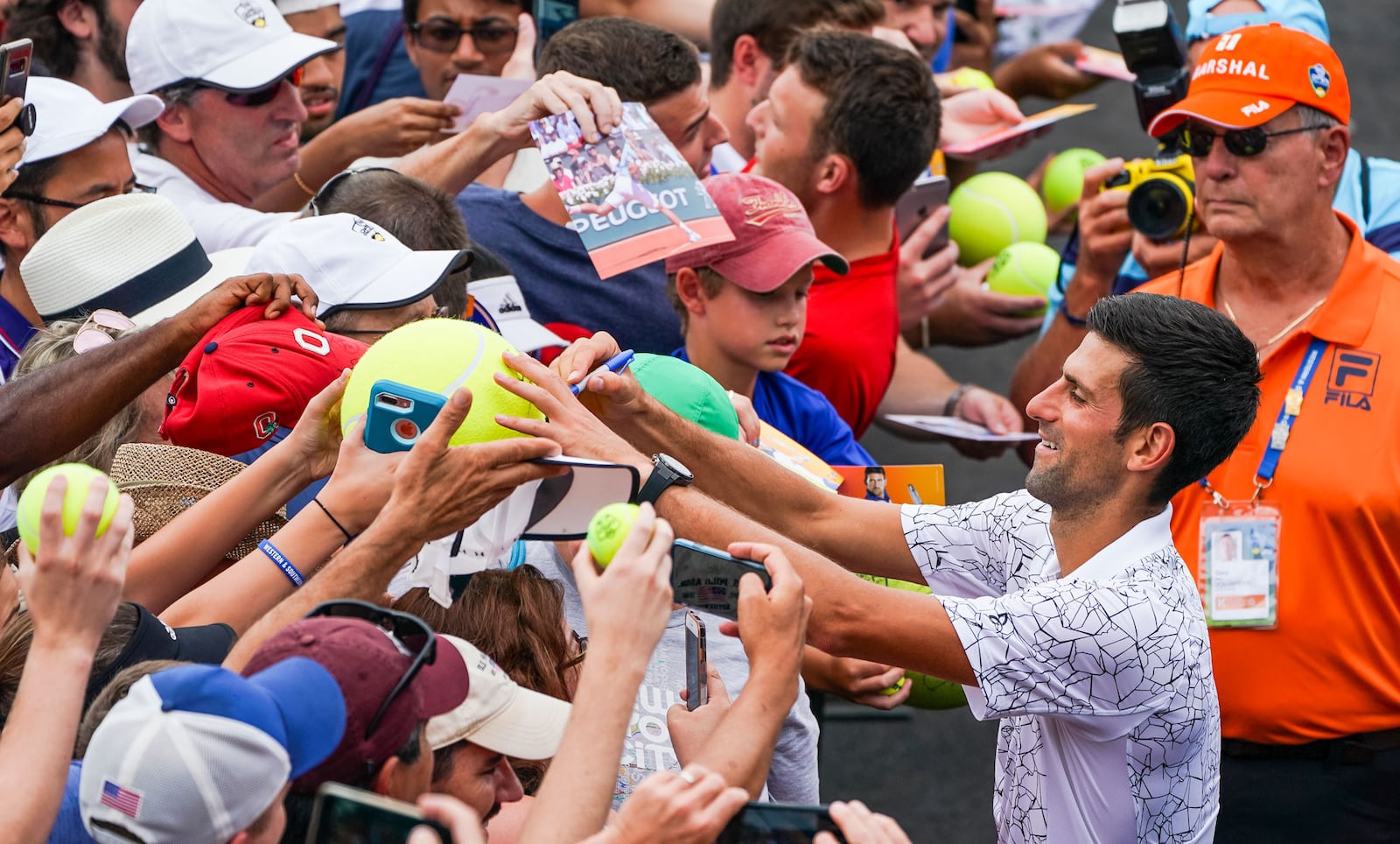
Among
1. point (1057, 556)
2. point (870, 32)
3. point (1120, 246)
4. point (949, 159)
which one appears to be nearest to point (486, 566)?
point (1057, 556)

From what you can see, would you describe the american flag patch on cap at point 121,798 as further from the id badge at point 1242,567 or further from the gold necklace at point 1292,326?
the gold necklace at point 1292,326

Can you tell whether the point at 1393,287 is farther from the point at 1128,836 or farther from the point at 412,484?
the point at 412,484

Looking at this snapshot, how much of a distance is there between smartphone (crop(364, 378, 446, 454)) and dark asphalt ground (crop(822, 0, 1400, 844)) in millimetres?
3415

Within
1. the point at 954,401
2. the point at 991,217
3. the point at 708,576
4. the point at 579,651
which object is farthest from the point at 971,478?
the point at 708,576

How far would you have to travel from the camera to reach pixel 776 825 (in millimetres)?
2092

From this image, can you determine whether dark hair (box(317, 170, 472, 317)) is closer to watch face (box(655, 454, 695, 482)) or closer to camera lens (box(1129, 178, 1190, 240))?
watch face (box(655, 454, 695, 482))

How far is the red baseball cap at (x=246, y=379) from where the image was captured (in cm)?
284

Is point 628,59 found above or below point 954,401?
above

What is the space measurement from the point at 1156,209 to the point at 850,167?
957mm

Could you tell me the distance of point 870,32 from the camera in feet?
17.8

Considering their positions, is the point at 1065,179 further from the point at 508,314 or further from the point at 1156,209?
the point at 508,314

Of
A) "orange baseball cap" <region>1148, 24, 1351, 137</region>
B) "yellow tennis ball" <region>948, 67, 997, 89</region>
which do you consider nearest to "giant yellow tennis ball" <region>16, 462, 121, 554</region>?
"orange baseball cap" <region>1148, 24, 1351, 137</region>

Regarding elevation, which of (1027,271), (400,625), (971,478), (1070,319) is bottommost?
(971,478)

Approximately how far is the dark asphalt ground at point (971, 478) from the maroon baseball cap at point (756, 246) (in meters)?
2.28
